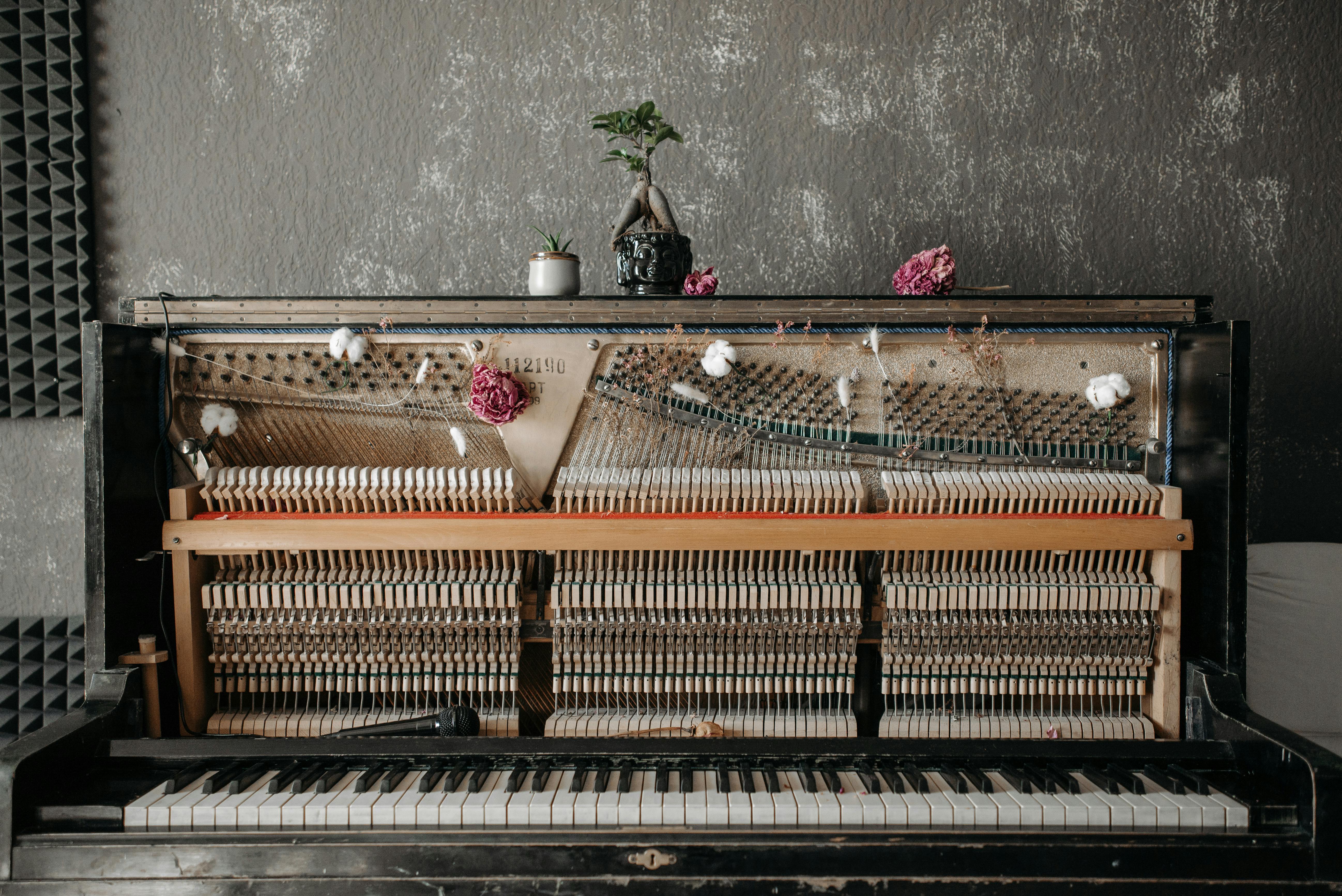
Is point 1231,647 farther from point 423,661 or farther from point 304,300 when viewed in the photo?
point 304,300

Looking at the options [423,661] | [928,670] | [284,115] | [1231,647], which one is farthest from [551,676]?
[284,115]

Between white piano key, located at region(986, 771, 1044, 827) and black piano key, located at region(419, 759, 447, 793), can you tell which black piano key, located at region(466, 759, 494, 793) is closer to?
black piano key, located at region(419, 759, 447, 793)

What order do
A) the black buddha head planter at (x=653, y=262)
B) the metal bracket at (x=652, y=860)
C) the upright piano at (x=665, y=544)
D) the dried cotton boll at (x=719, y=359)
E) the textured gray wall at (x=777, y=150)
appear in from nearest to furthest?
1. the metal bracket at (x=652, y=860)
2. the upright piano at (x=665, y=544)
3. the dried cotton boll at (x=719, y=359)
4. the black buddha head planter at (x=653, y=262)
5. the textured gray wall at (x=777, y=150)

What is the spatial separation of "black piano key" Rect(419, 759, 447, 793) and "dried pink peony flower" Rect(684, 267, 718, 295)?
1569 mm

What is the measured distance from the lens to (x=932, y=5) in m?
3.05

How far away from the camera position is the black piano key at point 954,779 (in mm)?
1926

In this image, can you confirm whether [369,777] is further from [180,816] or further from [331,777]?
[180,816]

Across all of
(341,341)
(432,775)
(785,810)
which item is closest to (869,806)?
(785,810)

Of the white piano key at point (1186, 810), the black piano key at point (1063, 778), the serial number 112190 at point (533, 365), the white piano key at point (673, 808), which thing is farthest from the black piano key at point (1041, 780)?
the serial number 112190 at point (533, 365)

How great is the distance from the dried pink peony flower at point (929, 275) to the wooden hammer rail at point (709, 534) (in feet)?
2.44

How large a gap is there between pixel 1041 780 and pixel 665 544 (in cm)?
116

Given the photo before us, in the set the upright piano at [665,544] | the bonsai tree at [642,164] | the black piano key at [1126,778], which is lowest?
the black piano key at [1126,778]

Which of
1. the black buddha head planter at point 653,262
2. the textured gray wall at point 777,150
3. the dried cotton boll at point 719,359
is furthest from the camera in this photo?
the textured gray wall at point 777,150

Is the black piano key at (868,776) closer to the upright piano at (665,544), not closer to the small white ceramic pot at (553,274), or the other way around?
the upright piano at (665,544)
